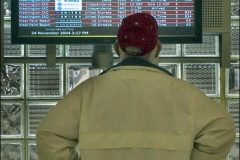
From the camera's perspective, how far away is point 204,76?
8.82ft

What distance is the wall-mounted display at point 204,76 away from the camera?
2.68 m

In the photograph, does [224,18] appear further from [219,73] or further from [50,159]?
[50,159]

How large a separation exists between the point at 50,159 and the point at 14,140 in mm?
957

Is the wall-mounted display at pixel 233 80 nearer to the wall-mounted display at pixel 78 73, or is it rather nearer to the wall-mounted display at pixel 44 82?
the wall-mounted display at pixel 78 73

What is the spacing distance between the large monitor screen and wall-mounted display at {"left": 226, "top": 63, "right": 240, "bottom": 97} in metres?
0.46

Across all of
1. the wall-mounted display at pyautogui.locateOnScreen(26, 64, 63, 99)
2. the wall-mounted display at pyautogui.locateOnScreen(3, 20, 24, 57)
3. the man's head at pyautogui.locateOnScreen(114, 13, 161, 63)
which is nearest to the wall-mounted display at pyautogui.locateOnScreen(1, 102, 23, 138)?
the wall-mounted display at pyautogui.locateOnScreen(26, 64, 63, 99)

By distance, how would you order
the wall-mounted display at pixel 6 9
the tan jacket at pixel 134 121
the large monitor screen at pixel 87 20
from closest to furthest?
the tan jacket at pixel 134 121 < the large monitor screen at pixel 87 20 < the wall-mounted display at pixel 6 9

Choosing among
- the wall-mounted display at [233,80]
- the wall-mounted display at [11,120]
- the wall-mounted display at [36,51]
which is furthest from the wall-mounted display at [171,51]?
the wall-mounted display at [11,120]

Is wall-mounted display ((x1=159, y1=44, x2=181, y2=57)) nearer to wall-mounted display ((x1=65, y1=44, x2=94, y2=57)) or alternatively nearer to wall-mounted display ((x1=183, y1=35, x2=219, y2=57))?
wall-mounted display ((x1=183, y1=35, x2=219, y2=57))

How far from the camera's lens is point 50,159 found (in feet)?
5.73

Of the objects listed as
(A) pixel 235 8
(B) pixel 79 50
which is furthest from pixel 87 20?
(A) pixel 235 8

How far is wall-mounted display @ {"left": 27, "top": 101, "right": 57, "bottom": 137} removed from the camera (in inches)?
105

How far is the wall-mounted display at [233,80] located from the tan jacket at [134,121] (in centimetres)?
97

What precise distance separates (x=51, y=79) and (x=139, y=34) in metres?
1.02
